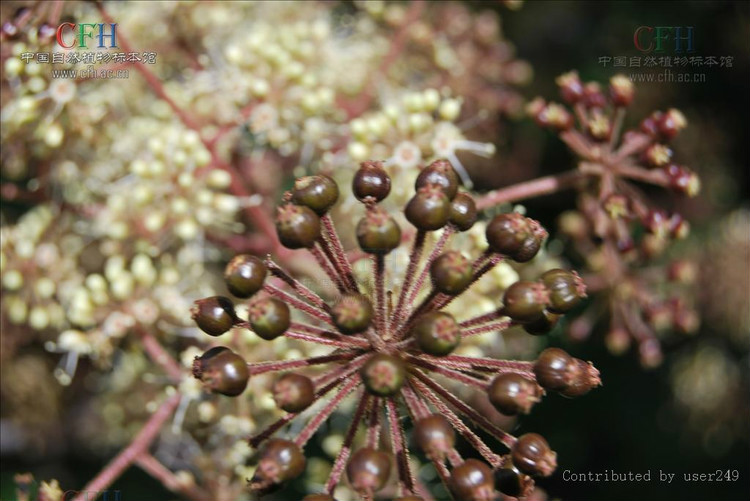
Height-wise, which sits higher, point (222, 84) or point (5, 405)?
point (222, 84)

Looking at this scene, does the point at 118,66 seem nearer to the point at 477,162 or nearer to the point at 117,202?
the point at 117,202

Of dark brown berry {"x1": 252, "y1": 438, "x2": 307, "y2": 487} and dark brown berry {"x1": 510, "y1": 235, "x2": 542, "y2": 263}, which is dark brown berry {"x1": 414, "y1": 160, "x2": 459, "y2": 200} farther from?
dark brown berry {"x1": 252, "y1": 438, "x2": 307, "y2": 487}

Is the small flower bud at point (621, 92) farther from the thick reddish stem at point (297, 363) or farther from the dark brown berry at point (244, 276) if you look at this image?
the dark brown berry at point (244, 276)

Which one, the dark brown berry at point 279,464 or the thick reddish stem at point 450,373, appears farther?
the thick reddish stem at point 450,373

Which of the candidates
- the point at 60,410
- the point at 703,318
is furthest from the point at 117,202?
the point at 703,318

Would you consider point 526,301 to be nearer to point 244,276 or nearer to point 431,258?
A: point 431,258

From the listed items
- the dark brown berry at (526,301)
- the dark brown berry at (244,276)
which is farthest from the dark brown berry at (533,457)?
the dark brown berry at (244,276)
